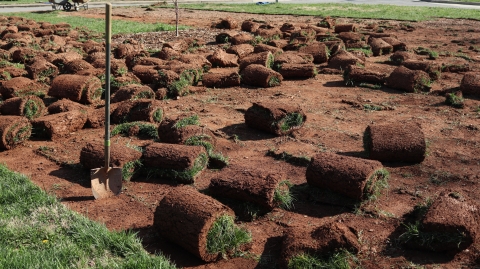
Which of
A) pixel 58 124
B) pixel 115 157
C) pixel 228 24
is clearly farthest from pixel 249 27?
pixel 115 157

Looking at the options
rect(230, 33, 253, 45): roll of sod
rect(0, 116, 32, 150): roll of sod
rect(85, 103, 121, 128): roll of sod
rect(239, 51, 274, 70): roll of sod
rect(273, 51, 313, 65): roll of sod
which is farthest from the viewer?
rect(230, 33, 253, 45): roll of sod

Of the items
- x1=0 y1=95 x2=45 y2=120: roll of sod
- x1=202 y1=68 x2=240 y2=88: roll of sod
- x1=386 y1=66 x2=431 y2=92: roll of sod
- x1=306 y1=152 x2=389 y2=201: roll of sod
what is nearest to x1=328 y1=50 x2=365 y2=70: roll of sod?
x1=386 y1=66 x2=431 y2=92: roll of sod

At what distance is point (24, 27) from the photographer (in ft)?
63.9

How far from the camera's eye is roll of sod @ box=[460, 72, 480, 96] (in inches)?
431

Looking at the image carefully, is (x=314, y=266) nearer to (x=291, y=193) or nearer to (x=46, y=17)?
(x=291, y=193)

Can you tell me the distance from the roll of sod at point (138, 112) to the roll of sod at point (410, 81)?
530cm

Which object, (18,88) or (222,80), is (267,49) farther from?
(18,88)

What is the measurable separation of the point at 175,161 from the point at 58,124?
2.74 meters

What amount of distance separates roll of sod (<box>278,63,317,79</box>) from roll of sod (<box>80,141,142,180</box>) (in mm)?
6085

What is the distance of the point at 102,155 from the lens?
6.88 m

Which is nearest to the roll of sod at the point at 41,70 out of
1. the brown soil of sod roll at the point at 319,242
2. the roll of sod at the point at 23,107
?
the roll of sod at the point at 23,107

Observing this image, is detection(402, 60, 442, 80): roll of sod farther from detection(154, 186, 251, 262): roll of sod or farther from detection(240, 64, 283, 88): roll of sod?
detection(154, 186, 251, 262): roll of sod

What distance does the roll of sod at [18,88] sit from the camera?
33.9ft

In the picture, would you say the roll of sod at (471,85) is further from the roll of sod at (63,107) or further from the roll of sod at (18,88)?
the roll of sod at (18,88)
